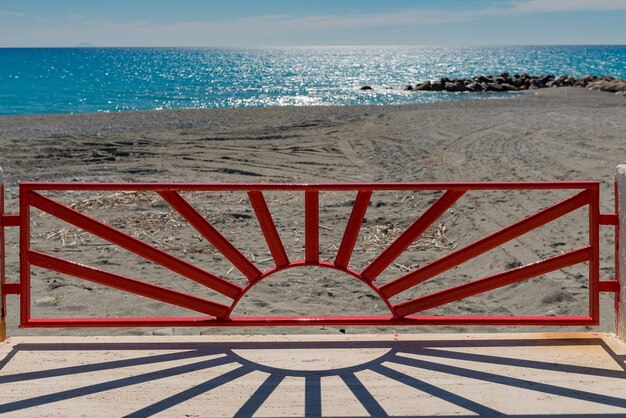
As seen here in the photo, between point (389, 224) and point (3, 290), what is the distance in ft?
22.1

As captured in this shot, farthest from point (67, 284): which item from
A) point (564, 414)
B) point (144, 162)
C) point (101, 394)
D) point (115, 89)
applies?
point (115, 89)

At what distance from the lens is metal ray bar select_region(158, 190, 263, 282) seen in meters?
4.83

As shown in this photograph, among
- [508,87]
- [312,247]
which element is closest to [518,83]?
[508,87]

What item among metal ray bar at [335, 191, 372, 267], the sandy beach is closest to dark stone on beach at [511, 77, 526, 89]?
the sandy beach

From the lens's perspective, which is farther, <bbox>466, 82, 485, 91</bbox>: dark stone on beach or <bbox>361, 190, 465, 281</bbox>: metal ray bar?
<bbox>466, 82, 485, 91</bbox>: dark stone on beach

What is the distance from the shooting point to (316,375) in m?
4.55

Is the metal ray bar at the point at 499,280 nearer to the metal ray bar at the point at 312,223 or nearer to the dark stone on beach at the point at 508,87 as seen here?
the metal ray bar at the point at 312,223

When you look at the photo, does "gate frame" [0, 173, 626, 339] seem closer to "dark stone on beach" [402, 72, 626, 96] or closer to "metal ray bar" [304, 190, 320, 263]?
"metal ray bar" [304, 190, 320, 263]

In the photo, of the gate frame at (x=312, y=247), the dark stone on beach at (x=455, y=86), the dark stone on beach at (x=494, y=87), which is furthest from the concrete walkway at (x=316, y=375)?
the dark stone on beach at (x=455, y=86)

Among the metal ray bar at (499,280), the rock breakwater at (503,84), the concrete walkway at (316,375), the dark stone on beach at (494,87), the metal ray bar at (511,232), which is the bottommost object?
the concrete walkway at (316,375)

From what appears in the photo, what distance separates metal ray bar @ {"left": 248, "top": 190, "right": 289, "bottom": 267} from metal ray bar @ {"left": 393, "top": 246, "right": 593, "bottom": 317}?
85 centimetres

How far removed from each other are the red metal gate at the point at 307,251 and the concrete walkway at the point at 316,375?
17 cm

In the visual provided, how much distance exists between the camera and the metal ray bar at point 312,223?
4.88m

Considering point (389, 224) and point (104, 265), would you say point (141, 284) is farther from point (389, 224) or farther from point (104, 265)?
A: point (389, 224)
